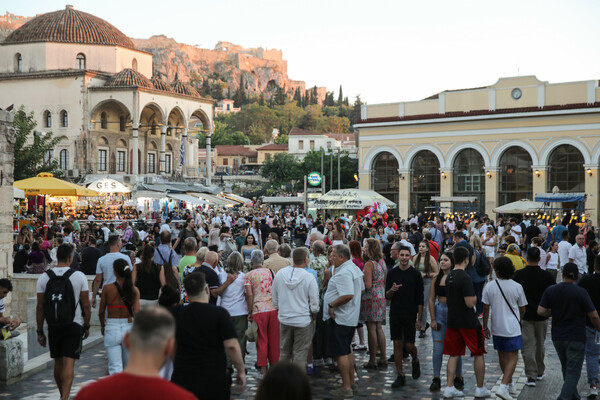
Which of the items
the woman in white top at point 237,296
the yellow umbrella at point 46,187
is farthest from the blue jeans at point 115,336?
the yellow umbrella at point 46,187

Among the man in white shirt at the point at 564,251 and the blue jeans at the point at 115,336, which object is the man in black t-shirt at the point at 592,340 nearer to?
the blue jeans at the point at 115,336

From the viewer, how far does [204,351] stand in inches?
212

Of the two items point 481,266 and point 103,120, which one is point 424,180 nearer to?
point 103,120

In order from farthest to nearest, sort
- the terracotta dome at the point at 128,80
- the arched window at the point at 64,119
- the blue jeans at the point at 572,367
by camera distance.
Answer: the arched window at the point at 64,119 → the terracotta dome at the point at 128,80 → the blue jeans at the point at 572,367

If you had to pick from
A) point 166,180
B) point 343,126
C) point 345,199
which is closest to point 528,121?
point 345,199

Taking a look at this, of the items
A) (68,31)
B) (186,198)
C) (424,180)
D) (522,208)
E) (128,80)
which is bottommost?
(522,208)

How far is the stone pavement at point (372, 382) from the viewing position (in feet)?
26.8

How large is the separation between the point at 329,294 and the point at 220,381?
3.23m

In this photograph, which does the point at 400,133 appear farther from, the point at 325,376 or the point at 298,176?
the point at 298,176

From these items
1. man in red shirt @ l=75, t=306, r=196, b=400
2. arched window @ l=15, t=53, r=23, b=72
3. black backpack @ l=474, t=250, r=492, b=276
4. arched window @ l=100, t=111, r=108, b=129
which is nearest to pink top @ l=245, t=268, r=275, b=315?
black backpack @ l=474, t=250, r=492, b=276

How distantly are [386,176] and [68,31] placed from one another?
2812 centimetres

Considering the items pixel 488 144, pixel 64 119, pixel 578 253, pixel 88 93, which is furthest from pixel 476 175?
Result: pixel 64 119

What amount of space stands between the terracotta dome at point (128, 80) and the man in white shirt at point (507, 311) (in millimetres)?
46972

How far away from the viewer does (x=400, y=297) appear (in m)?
8.74
